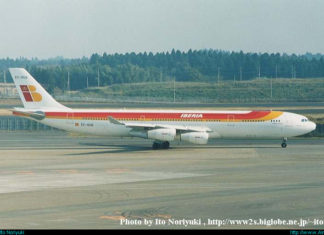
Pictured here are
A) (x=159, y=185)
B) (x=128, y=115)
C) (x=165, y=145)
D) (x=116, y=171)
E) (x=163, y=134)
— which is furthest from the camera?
(x=128, y=115)

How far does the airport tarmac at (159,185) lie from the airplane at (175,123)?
55.6 inches

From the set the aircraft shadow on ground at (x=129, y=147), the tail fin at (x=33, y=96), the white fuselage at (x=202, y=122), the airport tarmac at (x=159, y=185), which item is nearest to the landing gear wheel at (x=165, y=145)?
the aircraft shadow on ground at (x=129, y=147)

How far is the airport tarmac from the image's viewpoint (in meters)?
28.1

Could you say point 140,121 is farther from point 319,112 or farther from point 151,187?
point 319,112

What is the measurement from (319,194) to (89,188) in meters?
12.1

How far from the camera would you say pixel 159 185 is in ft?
124

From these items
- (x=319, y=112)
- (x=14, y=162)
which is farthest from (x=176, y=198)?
(x=319, y=112)

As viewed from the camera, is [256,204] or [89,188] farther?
[89,188]

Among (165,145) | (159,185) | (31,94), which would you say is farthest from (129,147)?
(159,185)

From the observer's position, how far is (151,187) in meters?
37.0

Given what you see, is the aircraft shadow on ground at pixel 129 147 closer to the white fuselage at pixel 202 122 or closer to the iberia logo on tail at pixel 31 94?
the white fuselage at pixel 202 122

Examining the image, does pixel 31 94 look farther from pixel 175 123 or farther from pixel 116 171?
pixel 116 171

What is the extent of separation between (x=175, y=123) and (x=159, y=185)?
26.1 metres

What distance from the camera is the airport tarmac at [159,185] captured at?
92.3 feet
